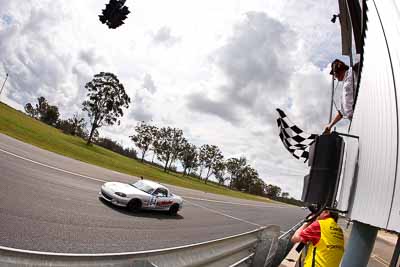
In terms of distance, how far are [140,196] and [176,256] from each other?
30.8 feet

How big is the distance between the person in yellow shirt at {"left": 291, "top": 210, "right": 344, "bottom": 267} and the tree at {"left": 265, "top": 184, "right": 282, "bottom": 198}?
475 ft

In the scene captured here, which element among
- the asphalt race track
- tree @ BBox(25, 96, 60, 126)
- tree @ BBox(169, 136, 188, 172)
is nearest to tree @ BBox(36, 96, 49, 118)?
tree @ BBox(25, 96, 60, 126)

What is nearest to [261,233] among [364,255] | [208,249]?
[208,249]

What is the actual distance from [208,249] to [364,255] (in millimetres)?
2781

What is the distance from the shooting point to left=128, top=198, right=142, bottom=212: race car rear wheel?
1280 cm

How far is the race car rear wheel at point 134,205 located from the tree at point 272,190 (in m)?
136

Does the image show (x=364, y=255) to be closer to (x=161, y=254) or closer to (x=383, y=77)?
(x=383, y=77)

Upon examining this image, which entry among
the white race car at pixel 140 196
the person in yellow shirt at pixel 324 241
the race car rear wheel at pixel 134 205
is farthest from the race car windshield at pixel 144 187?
the person in yellow shirt at pixel 324 241

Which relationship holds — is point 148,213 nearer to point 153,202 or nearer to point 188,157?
point 153,202

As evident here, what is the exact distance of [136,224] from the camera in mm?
11070

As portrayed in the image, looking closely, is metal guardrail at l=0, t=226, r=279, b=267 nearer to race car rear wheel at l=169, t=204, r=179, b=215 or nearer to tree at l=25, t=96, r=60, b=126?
race car rear wheel at l=169, t=204, r=179, b=215

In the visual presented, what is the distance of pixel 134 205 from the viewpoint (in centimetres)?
1300

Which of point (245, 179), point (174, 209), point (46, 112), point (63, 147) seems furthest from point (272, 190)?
point (174, 209)

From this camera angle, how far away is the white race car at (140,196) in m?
12.5
